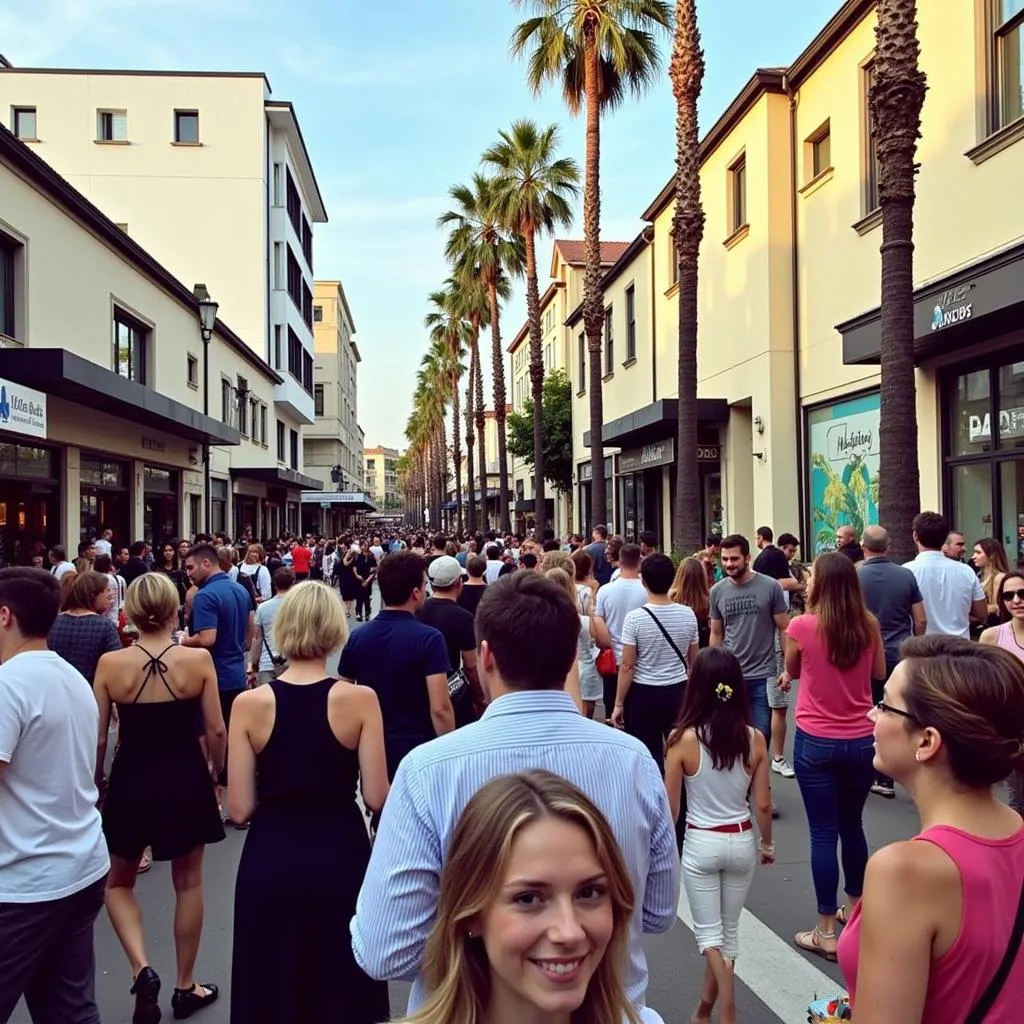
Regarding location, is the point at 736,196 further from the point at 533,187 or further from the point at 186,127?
the point at 186,127

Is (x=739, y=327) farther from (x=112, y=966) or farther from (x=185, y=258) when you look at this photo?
(x=185, y=258)

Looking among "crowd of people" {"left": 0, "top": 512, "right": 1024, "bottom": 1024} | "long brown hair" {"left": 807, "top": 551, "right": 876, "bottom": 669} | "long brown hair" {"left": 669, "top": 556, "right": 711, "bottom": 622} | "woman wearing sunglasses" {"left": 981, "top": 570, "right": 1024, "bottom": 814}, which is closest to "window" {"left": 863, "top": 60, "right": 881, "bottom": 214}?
"crowd of people" {"left": 0, "top": 512, "right": 1024, "bottom": 1024}

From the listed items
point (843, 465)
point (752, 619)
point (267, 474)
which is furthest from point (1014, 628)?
point (267, 474)

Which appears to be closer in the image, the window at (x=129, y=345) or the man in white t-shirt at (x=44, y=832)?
the man in white t-shirt at (x=44, y=832)

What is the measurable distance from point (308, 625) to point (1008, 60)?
11917 millimetres

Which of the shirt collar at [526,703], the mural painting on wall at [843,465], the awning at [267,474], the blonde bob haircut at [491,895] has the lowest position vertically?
the blonde bob haircut at [491,895]

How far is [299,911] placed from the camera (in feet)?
10.1

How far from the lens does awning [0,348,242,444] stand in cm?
1309

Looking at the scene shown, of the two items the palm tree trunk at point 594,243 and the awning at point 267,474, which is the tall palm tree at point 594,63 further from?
the awning at point 267,474

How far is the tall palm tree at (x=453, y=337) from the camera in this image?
1877 inches

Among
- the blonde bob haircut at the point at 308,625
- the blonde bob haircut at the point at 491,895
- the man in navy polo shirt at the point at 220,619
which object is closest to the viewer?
the blonde bob haircut at the point at 491,895

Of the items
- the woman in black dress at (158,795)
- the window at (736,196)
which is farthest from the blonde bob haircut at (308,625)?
the window at (736,196)

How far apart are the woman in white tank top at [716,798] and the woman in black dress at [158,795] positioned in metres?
2.18

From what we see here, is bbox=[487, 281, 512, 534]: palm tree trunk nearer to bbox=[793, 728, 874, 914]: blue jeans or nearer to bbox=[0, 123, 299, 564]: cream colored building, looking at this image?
bbox=[0, 123, 299, 564]: cream colored building
